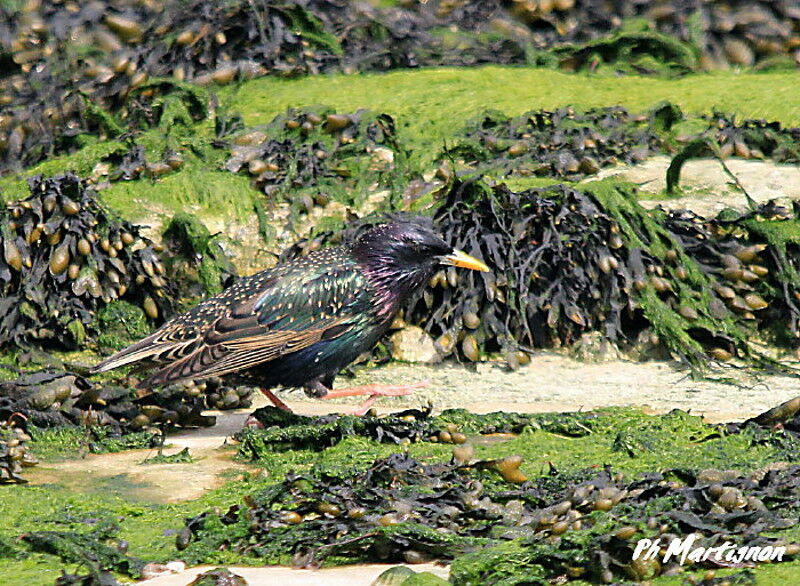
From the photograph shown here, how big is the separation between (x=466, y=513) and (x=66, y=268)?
4088 millimetres

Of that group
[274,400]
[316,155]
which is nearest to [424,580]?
[274,400]

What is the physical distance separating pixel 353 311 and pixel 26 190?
2925mm

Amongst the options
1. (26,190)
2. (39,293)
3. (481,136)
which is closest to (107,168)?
(26,190)

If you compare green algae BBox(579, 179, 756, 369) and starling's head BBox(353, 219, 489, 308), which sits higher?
starling's head BBox(353, 219, 489, 308)

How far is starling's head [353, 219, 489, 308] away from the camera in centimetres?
650

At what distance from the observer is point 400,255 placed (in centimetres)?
655

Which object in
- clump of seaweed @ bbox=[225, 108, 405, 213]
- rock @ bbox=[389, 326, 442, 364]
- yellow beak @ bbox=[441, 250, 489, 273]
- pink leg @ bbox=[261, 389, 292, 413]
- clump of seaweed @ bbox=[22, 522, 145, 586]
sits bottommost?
rock @ bbox=[389, 326, 442, 364]

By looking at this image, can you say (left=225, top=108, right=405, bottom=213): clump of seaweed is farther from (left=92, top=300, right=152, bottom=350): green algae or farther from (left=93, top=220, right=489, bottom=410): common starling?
(left=93, top=220, right=489, bottom=410): common starling

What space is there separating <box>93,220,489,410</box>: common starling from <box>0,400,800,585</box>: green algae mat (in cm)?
82

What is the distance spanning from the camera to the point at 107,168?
8797 mm

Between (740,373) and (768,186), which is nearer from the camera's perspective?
(740,373)

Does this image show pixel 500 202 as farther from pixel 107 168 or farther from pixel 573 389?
pixel 107 168

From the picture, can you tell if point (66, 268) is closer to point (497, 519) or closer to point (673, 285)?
point (673, 285)

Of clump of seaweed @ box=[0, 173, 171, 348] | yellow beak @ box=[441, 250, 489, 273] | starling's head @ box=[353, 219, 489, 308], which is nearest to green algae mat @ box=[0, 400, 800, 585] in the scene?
starling's head @ box=[353, 219, 489, 308]
